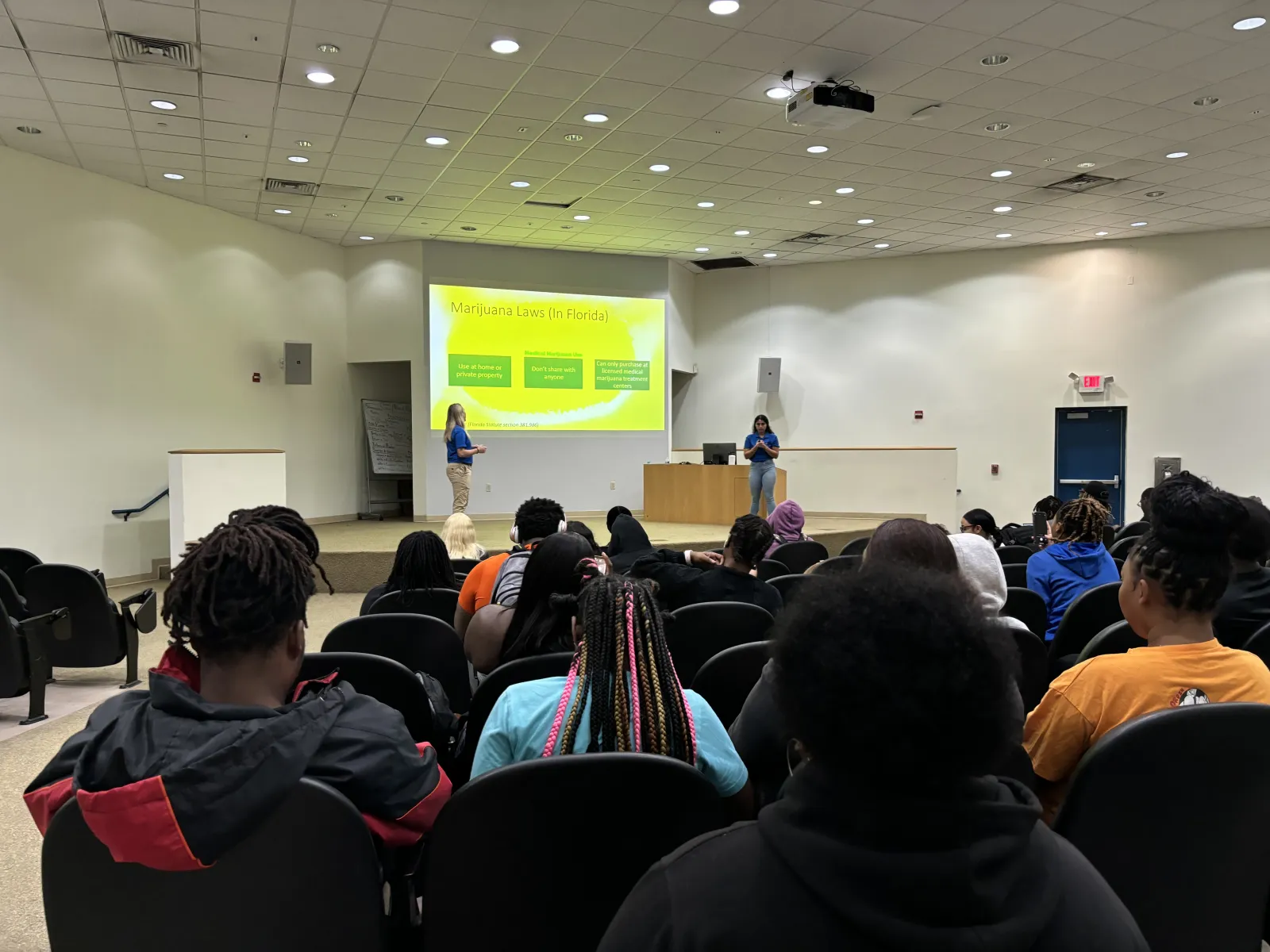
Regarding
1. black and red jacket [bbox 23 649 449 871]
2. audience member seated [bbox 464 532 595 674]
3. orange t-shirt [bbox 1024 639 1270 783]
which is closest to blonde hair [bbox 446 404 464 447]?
audience member seated [bbox 464 532 595 674]

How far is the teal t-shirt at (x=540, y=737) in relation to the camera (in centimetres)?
149

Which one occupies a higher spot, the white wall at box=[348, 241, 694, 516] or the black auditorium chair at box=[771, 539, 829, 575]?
the white wall at box=[348, 241, 694, 516]

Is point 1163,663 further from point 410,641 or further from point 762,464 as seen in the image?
point 762,464


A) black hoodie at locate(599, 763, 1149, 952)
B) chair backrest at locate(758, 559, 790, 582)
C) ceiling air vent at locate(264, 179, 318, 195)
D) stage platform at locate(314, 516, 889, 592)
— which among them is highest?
ceiling air vent at locate(264, 179, 318, 195)

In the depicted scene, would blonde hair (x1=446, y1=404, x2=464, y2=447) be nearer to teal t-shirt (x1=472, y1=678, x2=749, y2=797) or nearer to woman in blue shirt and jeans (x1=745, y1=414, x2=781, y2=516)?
woman in blue shirt and jeans (x1=745, y1=414, x2=781, y2=516)

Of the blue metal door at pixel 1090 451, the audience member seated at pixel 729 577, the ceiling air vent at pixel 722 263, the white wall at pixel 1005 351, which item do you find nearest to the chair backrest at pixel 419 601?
the audience member seated at pixel 729 577

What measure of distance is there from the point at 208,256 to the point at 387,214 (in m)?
2.04

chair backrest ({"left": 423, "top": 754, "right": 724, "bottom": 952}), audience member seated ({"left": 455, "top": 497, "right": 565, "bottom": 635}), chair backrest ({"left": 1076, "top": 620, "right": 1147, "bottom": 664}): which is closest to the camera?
chair backrest ({"left": 423, "top": 754, "right": 724, "bottom": 952})

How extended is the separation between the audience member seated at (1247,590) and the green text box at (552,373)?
9.62 metres

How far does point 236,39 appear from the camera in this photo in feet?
18.1

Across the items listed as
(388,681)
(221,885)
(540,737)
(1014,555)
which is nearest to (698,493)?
(1014,555)

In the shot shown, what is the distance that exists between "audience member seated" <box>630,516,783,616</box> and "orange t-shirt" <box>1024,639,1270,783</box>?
4.94 feet

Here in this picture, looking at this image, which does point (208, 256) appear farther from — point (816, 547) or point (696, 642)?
point (696, 642)

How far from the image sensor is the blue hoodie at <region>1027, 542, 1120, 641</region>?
343 centimetres
